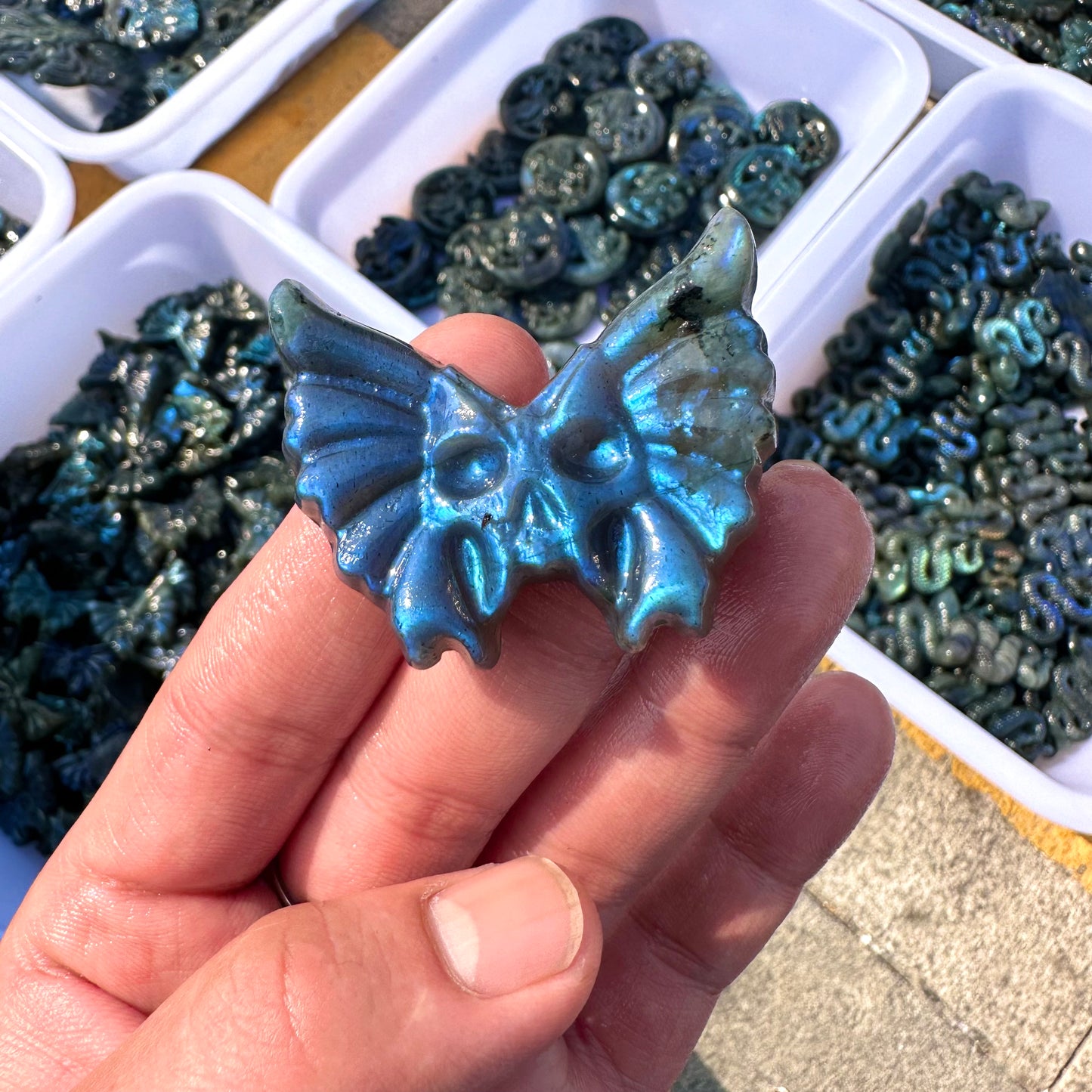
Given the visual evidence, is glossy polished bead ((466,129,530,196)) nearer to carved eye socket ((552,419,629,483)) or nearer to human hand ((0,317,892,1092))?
human hand ((0,317,892,1092))

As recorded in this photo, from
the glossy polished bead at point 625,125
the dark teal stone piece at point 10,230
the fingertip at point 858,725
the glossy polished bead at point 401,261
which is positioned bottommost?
the dark teal stone piece at point 10,230

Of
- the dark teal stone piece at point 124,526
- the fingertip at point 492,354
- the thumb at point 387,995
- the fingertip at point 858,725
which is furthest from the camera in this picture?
the dark teal stone piece at point 124,526

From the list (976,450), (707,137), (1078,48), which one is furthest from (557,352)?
(1078,48)

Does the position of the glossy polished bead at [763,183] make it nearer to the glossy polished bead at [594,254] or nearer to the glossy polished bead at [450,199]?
the glossy polished bead at [594,254]

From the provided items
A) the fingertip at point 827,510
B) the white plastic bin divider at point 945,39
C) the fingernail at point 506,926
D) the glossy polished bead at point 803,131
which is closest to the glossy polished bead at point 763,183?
the glossy polished bead at point 803,131

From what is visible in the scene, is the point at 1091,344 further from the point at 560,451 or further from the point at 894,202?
the point at 560,451

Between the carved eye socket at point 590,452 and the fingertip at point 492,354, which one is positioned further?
the fingertip at point 492,354

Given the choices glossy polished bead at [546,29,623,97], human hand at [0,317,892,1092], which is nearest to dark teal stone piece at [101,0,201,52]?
glossy polished bead at [546,29,623,97]
